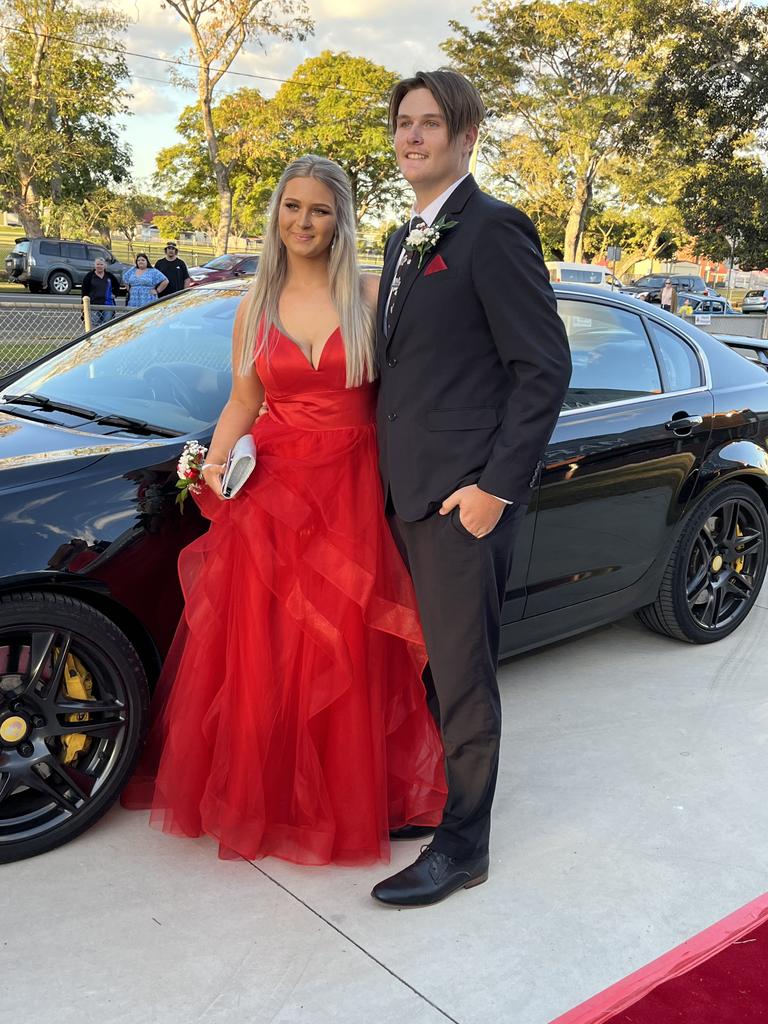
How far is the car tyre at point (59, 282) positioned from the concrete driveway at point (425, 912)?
84.7ft

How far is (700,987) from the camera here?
2215 millimetres

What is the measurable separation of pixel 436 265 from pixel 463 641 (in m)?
0.94

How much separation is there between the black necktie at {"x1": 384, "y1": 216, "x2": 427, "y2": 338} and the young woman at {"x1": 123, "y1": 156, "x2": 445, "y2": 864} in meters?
0.16

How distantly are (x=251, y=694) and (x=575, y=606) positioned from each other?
1.51 m

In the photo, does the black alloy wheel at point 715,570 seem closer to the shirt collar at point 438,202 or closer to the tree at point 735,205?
the shirt collar at point 438,202

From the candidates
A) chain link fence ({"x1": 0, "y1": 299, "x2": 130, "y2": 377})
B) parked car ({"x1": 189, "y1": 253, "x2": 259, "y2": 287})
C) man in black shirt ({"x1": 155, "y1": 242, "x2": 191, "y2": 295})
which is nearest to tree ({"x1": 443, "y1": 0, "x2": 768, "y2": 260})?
parked car ({"x1": 189, "y1": 253, "x2": 259, "y2": 287})

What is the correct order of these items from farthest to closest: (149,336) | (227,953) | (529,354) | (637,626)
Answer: (637,626)
(149,336)
(227,953)
(529,354)

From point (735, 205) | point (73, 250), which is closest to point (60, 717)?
point (735, 205)

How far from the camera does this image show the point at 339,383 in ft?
8.35

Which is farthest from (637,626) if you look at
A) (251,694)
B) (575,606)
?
(251,694)

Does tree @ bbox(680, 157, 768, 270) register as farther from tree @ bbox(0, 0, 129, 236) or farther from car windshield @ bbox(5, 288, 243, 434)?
car windshield @ bbox(5, 288, 243, 434)

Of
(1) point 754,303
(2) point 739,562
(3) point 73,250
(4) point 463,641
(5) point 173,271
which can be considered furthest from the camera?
(1) point 754,303

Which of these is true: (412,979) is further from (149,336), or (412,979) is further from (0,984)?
(149,336)

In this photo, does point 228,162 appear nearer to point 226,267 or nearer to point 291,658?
point 226,267
